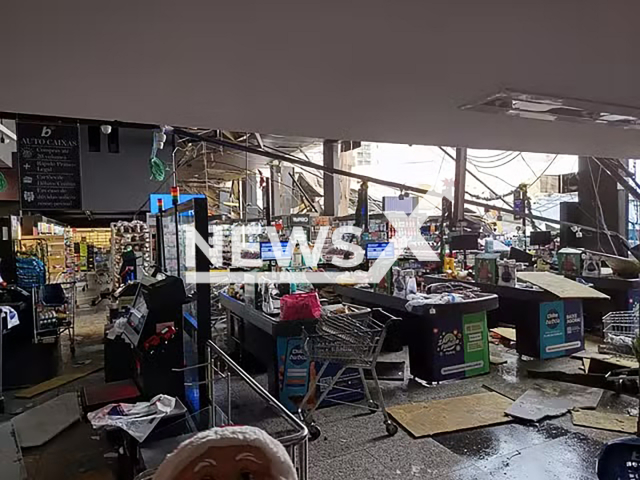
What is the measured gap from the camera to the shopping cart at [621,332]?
4504 mm

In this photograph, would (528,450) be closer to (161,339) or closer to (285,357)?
(285,357)

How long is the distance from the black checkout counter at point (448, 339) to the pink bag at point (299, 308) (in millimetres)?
1116

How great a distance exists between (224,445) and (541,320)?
5.62m

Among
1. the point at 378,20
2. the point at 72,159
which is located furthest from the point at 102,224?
the point at 378,20

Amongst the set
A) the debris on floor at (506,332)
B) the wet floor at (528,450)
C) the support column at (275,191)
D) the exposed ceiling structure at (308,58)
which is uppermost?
the support column at (275,191)

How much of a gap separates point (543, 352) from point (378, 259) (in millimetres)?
2310

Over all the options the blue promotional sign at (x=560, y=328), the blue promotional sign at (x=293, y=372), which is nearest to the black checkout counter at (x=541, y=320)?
the blue promotional sign at (x=560, y=328)

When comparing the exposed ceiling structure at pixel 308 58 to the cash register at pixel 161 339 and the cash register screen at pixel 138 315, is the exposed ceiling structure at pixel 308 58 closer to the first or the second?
the cash register at pixel 161 339

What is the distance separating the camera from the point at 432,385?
5.22m

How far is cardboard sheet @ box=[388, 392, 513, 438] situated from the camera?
4121mm

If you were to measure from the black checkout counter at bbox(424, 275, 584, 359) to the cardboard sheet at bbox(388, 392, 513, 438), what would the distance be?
1.45 m

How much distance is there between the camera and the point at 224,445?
111 centimetres

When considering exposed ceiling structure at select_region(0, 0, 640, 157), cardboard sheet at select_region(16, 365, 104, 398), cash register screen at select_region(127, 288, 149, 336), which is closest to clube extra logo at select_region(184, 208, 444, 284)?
cash register screen at select_region(127, 288, 149, 336)

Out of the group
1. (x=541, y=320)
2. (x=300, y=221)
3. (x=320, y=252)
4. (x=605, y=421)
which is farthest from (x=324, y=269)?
(x=605, y=421)
